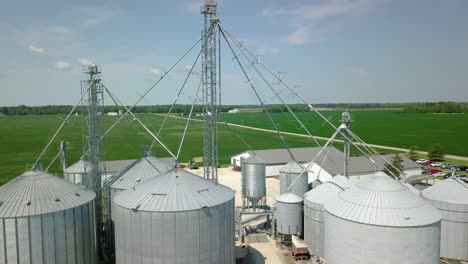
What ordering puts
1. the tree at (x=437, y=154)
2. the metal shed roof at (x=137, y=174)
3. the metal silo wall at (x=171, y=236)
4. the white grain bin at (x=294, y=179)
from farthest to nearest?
the tree at (x=437, y=154)
the white grain bin at (x=294, y=179)
the metal shed roof at (x=137, y=174)
the metal silo wall at (x=171, y=236)

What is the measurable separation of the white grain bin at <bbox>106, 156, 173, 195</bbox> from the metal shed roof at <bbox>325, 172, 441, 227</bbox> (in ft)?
55.0

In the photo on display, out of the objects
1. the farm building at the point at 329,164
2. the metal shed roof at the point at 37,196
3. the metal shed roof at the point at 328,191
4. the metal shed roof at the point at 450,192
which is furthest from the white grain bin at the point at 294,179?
the metal shed roof at the point at 37,196

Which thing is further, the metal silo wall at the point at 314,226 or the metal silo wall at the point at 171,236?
the metal silo wall at the point at 314,226

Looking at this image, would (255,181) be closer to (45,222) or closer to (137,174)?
(137,174)

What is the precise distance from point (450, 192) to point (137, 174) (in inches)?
1182

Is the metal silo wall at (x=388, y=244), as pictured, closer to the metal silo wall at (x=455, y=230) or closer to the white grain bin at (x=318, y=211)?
the white grain bin at (x=318, y=211)

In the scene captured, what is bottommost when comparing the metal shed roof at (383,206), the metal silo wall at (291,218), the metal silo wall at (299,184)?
the metal silo wall at (291,218)

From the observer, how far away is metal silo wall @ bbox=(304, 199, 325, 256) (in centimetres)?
3422

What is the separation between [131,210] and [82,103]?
52.3ft

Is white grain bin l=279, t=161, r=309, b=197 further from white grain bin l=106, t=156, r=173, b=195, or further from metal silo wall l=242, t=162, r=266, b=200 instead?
white grain bin l=106, t=156, r=173, b=195

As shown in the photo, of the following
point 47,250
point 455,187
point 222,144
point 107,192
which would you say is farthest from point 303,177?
point 222,144

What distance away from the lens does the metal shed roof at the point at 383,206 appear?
23.1 m

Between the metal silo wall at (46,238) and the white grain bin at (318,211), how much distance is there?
20.8m

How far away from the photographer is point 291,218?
38406mm
